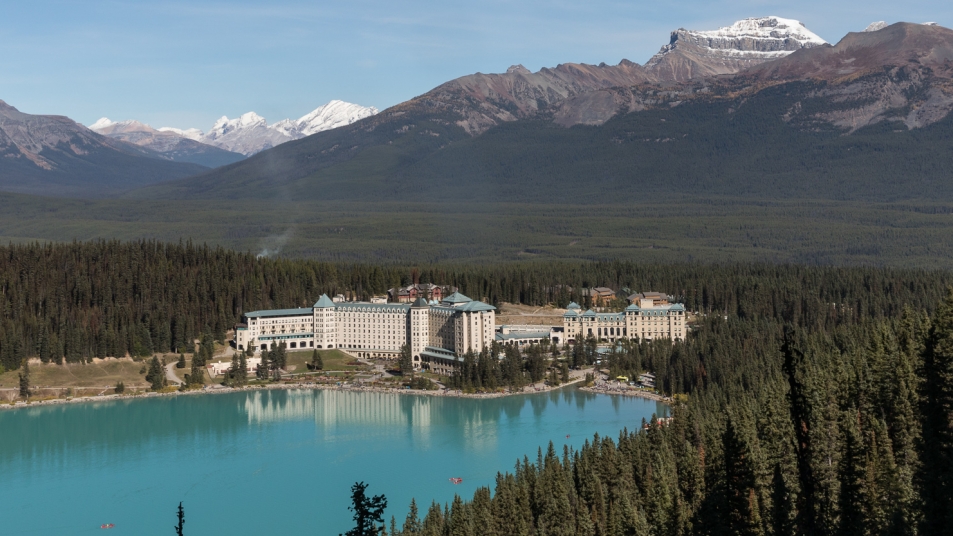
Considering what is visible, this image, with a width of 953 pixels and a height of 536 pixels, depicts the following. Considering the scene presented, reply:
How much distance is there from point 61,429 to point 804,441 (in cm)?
5999

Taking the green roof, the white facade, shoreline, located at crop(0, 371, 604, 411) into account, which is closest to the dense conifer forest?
the green roof

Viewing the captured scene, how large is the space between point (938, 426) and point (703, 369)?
42.7 m

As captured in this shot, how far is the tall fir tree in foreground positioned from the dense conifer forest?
6cm

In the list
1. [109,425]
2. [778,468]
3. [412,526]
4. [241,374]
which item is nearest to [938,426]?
[778,468]

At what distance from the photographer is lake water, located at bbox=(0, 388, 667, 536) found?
5569cm

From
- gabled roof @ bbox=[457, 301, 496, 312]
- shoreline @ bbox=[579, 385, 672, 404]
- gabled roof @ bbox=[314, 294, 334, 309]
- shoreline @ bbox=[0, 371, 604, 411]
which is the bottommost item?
shoreline @ bbox=[579, 385, 672, 404]

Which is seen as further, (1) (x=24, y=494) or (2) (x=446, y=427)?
(2) (x=446, y=427)

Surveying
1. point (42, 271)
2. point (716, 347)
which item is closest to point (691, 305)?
point (716, 347)

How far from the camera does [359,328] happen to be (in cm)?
9638

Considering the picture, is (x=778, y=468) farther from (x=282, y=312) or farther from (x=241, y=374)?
(x=282, y=312)

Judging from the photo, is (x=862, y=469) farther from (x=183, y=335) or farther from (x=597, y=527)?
(x=183, y=335)

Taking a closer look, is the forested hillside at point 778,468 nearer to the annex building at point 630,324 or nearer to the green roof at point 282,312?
the annex building at point 630,324

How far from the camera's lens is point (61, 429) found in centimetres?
7444

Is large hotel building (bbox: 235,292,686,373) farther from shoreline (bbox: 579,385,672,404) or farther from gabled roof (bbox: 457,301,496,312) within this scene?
shoreline (bbox: 579,385,672,404)
